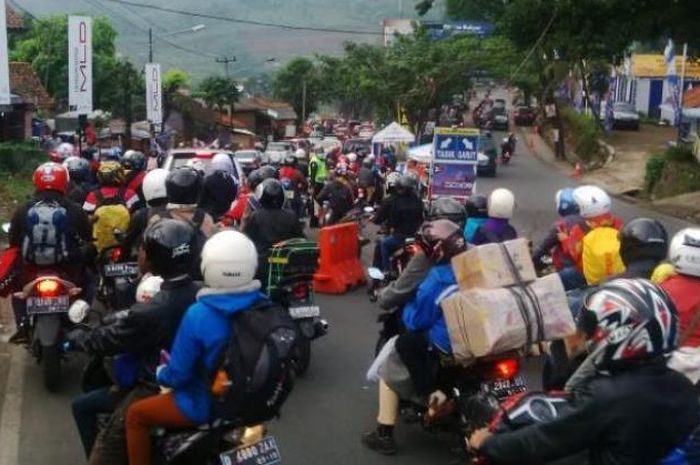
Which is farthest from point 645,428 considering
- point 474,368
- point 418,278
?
point 418,278

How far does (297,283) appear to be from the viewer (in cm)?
815

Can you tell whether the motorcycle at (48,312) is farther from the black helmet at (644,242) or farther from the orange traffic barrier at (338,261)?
the orange traffic barrier at (338,261)

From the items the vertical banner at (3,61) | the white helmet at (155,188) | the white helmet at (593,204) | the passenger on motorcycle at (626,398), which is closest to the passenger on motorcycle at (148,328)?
the passenger on motorcycle at (626,398)

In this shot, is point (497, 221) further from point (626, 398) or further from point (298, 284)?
point (626, 398)

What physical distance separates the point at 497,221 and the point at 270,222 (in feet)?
6.71

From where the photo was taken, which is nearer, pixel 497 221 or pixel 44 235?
pixel 44 235

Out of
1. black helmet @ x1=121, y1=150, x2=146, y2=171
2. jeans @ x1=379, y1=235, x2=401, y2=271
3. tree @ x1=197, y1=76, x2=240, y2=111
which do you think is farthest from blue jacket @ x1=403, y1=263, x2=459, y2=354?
tree @ x1=197, y1=76, x2=240, y2=111

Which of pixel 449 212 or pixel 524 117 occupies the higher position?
pixel 449 212

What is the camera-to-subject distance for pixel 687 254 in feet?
16.0

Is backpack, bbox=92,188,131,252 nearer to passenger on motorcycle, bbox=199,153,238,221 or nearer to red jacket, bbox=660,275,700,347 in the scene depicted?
passenger on motorcycle, bbox=199,153,238,221

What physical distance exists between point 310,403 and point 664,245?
2944mm

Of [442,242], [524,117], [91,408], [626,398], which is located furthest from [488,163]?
[626,398]

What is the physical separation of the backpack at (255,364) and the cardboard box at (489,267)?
132 cm

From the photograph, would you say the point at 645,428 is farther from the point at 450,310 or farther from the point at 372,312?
the point at 372,312
